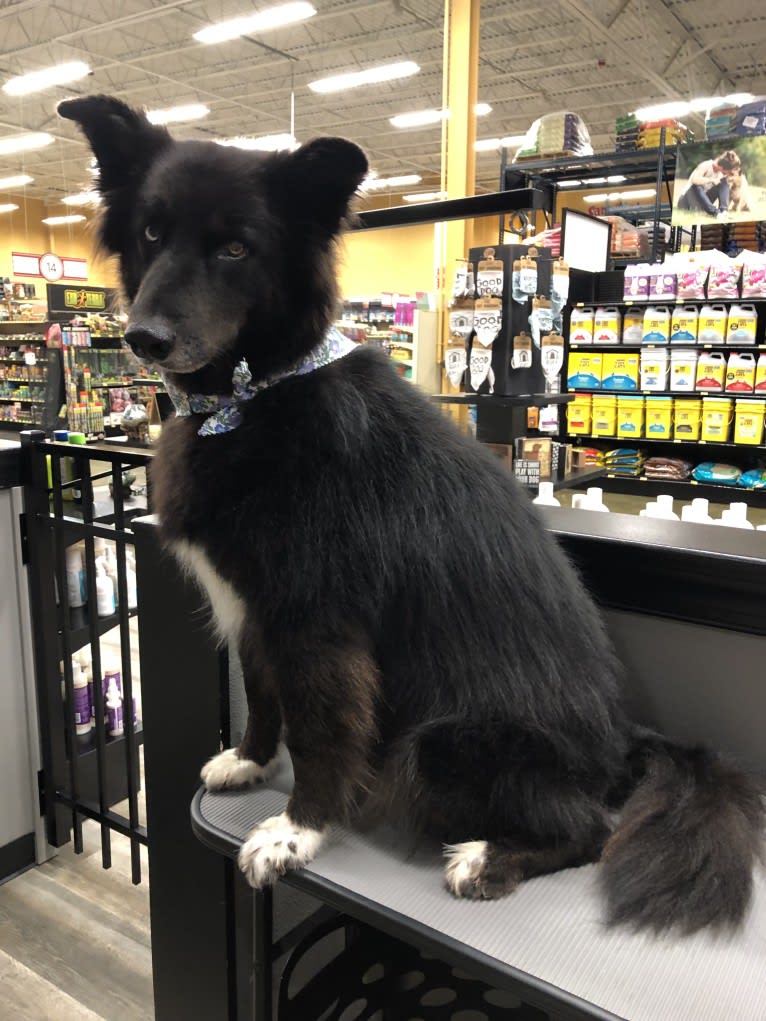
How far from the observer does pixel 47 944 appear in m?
2.22

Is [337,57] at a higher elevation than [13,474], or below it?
higher

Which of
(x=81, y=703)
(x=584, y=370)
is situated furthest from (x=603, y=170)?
(x=81, y=703)

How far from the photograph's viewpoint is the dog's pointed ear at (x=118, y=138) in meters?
1.22

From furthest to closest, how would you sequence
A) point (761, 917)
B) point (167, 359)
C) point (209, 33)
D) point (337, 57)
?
point (337, 57)
point (209, 33)
point (167, 359)
point (761, 917)

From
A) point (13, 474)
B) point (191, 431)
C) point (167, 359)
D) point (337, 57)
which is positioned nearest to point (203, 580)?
point (191, 431)

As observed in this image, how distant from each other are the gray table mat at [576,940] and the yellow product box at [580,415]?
23.5ft

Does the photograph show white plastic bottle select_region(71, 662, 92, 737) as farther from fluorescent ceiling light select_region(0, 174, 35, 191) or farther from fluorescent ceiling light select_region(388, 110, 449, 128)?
fluorescent ceiling light select_region(0, 174, 35, 191)

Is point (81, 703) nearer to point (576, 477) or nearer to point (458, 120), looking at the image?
point (576, 477)

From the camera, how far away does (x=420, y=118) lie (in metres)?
13.3

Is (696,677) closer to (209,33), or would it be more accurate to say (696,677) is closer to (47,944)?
(47,944)

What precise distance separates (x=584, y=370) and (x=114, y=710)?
6.23 meters

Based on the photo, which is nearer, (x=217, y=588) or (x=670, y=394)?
(x=217, y=588)

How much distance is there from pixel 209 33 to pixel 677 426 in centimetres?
708

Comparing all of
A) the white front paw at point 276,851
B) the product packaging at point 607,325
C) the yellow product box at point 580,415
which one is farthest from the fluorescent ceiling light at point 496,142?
the white front paw at point 276,851
